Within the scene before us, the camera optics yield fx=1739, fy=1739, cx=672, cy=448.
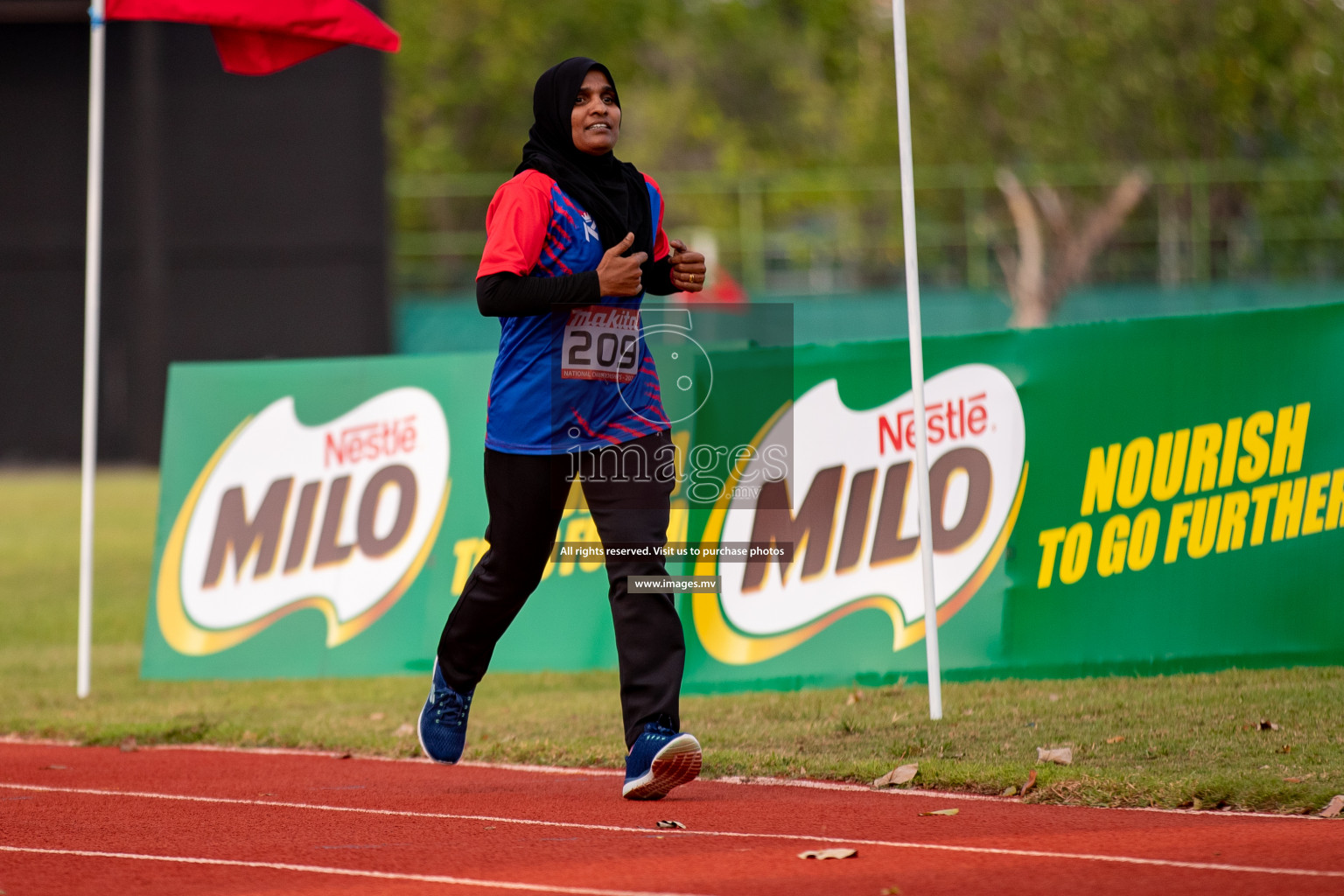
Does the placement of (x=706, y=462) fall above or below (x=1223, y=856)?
above

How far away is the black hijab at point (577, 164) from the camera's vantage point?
221 inches

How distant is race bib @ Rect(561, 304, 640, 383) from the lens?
560 cm

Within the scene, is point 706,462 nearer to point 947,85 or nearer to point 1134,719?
point 1134,719

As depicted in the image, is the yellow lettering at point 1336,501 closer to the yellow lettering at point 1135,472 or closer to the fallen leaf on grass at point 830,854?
the yellow lettering at point 1135,472

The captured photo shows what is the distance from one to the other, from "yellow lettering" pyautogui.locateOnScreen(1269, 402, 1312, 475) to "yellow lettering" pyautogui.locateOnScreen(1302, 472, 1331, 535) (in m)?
0.09

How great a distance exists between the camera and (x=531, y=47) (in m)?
51.5

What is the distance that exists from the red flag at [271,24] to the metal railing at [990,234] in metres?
26.0

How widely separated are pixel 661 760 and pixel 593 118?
2.06m

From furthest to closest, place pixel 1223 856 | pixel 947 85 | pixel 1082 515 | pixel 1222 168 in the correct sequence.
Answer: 1. pixel 947 85
2. pixel 1222 168
3. pixel 1082 515
4. pixel 1223 856

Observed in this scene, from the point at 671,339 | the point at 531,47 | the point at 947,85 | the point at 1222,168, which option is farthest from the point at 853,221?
the point at 671,339

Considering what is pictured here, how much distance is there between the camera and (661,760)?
547 cm

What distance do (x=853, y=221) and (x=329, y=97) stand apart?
1868 centimetres

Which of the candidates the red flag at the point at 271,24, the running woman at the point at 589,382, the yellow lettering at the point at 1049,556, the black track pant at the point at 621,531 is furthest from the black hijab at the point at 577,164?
the red flag at the point at 271,24

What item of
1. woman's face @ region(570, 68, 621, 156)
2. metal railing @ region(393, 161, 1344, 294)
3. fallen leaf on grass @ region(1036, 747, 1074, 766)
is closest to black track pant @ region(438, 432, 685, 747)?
woman's face @ region(570, 68, 621, 156)
